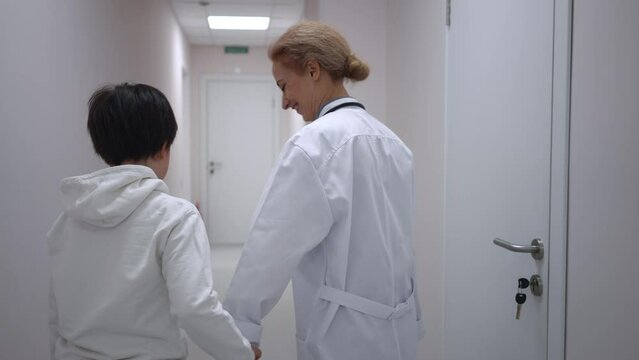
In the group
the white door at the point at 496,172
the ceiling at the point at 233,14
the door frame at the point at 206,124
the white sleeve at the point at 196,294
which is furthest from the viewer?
the door frame at the point at 206,124

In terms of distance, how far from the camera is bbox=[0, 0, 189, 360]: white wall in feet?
5.01

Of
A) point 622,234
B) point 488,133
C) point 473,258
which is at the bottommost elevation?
point 473,258

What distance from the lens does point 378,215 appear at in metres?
1.18

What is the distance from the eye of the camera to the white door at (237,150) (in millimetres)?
6863

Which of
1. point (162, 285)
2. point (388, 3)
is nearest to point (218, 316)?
point (162, 285)

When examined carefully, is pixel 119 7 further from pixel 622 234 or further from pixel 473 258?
pixel 622 234

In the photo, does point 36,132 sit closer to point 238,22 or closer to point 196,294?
point 196,294

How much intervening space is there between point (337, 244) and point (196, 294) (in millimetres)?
A: 337

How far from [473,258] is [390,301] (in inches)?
26.4

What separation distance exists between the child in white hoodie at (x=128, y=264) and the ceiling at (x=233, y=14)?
4002 mm

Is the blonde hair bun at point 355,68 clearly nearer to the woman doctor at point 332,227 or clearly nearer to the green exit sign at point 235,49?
the woman doctor at point 332,227

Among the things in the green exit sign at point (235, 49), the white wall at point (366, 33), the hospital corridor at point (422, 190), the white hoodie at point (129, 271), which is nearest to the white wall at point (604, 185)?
the hospital corridor at point (422, 190)

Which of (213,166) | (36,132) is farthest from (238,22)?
(36,132)

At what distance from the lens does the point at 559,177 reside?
1.25 meters
